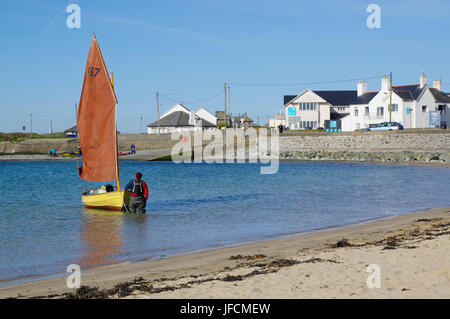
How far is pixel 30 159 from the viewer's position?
93000 millimetres

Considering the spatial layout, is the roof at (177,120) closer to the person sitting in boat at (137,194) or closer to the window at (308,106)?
the window at (308,106)

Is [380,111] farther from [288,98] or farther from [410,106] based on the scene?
[288,98]

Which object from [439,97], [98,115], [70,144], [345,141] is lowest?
[345,141]

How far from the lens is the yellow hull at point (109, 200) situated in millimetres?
23562

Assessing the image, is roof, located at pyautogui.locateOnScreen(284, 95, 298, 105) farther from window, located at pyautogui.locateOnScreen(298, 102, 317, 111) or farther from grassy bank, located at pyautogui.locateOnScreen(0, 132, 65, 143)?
grassy bank, located at pyautogui.locateOnScreen(0, 132, 65, 143)

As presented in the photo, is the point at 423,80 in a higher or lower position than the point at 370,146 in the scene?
higher

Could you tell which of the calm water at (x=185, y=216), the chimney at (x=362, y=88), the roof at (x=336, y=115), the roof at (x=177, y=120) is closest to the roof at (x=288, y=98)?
the roof at (x=336, y=115)

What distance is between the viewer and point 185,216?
920 inches

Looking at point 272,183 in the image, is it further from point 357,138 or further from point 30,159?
point 30,159

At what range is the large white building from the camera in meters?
82.2

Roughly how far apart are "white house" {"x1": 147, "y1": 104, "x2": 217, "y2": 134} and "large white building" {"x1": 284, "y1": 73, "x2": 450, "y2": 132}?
75.5 ft

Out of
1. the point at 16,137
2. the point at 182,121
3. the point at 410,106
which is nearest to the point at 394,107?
the point at 410,106

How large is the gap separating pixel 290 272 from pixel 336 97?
96974 millimetres

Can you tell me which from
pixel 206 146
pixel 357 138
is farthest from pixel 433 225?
pixel 206 146
